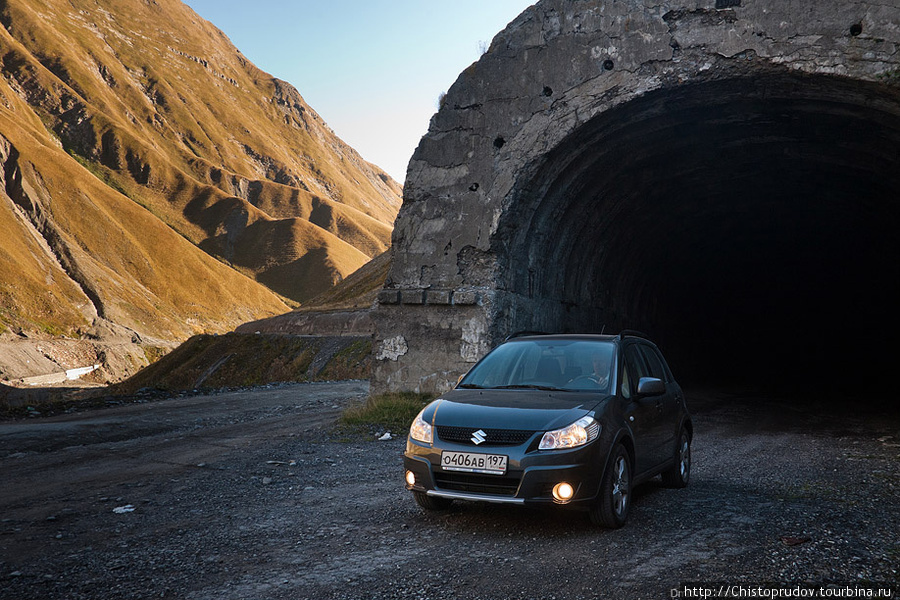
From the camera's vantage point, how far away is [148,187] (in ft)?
416

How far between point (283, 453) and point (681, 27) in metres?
8.60

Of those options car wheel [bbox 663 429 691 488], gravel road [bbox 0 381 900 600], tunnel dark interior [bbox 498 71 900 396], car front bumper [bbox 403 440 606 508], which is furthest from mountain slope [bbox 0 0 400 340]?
car front bumper [bbox 403 440 606 508]

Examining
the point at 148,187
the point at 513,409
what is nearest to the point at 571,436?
the point at 513,409

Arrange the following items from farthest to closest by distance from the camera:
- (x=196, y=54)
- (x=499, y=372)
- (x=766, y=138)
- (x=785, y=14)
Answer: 1. (x=196, y=54)
2. (x=766, y=138)
3. (x=785, y=14)
4. (x=499, y=372)

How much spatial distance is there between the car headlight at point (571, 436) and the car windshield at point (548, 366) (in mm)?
797

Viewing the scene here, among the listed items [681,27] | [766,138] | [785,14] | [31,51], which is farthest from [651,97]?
[31,51]

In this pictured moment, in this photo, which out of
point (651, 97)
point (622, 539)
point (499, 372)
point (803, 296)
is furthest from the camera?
point (803, 296)

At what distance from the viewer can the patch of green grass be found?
11.4m

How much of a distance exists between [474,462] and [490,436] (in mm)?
233

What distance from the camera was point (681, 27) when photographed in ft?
35.6

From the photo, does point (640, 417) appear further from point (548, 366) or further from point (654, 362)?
point (654, 362)

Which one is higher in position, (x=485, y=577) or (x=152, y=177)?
(x=152, y=177)

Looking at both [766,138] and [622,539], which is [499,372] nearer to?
[622,539]

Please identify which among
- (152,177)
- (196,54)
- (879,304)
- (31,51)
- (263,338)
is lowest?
(263,338)
